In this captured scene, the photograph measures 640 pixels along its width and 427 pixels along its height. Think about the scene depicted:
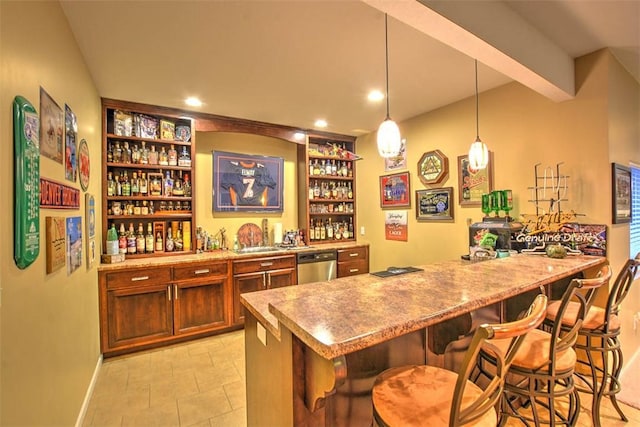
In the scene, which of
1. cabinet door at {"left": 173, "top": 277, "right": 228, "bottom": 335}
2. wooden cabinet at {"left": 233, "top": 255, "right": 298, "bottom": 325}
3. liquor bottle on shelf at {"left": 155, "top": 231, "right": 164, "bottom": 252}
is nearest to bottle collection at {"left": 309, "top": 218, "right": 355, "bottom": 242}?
wooden cabinet at {"left": 233, "top": 255, "right": 298, "bottom": 325}

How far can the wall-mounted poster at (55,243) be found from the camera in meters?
1.45

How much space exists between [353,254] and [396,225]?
0.75m

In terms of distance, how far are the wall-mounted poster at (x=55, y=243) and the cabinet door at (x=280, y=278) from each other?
2182 mm

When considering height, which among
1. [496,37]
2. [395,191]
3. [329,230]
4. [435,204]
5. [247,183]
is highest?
[496,37]

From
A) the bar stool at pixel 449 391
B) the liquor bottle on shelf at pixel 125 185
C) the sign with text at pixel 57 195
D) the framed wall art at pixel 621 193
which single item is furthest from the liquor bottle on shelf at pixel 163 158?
the framed wall art at pixel 621 193

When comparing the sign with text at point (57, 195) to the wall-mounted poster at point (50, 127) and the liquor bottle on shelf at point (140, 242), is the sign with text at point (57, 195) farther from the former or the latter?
the liquor bottle on shelf at point (140, 242)

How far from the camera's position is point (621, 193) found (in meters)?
2.41

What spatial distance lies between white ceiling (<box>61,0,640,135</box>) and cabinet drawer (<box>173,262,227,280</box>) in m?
1.79

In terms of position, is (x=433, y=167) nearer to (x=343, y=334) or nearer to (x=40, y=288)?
(x=343, y=334)

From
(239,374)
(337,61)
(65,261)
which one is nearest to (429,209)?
(337,61)

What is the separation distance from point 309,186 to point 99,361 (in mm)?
3083

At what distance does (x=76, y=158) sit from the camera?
6.65 feet

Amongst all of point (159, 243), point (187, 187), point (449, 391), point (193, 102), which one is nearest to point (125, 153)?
point (187, 187)

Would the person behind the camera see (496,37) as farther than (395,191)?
No
